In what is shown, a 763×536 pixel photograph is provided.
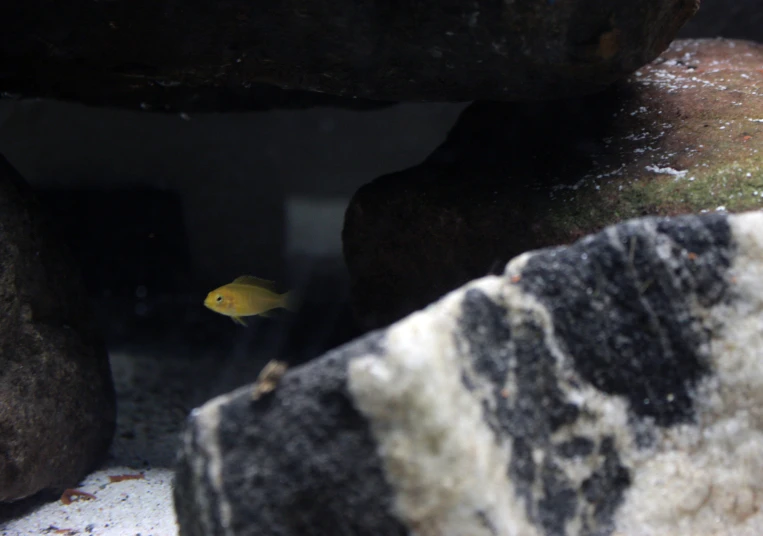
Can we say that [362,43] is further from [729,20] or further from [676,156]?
[729,20]

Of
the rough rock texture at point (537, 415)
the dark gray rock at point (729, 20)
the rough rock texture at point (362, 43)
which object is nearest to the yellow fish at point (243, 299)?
the rough rock texture at point (362, 43)

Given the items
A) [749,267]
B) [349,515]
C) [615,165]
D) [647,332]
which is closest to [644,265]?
[647,332]

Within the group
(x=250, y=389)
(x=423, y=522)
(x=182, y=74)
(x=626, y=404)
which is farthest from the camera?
(x=182, y=74)

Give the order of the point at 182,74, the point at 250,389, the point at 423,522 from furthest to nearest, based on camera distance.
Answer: the point at 182,74 < the point at 250,389 < the point at 423,522

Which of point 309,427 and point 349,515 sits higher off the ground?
point 309,427

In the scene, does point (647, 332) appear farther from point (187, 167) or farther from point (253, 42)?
point (187, 167)

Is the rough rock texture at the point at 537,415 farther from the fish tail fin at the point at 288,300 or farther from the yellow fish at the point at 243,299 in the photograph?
the fish tail fin at the point at 288,300

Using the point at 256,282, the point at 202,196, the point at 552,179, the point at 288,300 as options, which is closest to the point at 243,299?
the point at 256,282
